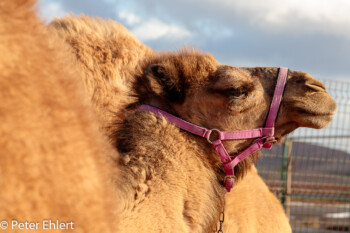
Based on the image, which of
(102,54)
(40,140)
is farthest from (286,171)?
(40,140)

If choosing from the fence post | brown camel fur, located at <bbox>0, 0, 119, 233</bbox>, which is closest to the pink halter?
brown camel fur, located at <bbox>0, 0, 119, 233</bbox>

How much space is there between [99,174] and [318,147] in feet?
24.2

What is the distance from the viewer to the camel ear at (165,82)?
9.47ft

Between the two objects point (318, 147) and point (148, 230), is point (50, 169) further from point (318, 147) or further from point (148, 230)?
point (318, 147)

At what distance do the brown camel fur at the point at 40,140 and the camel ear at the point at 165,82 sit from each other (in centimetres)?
187

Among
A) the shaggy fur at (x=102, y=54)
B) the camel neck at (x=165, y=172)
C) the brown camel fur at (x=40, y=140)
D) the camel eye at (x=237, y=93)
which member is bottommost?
the brown camel fur at (x=40, y=140)

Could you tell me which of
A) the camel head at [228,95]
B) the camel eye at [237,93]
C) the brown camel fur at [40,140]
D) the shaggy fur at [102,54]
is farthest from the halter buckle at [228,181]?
the brown camel fur at [40,140]

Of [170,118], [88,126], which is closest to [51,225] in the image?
[88,126]

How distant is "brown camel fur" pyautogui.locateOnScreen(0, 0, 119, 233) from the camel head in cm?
187

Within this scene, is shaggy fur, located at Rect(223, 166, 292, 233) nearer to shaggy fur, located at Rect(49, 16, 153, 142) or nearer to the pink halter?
the pink halter

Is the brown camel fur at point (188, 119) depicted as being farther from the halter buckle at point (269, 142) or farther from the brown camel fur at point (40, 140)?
the brown camel fur at point (40, 140)

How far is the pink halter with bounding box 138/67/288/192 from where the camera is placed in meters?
2.79

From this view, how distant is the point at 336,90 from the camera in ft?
25.1

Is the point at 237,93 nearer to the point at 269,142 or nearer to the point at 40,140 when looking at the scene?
the point at 269,142
